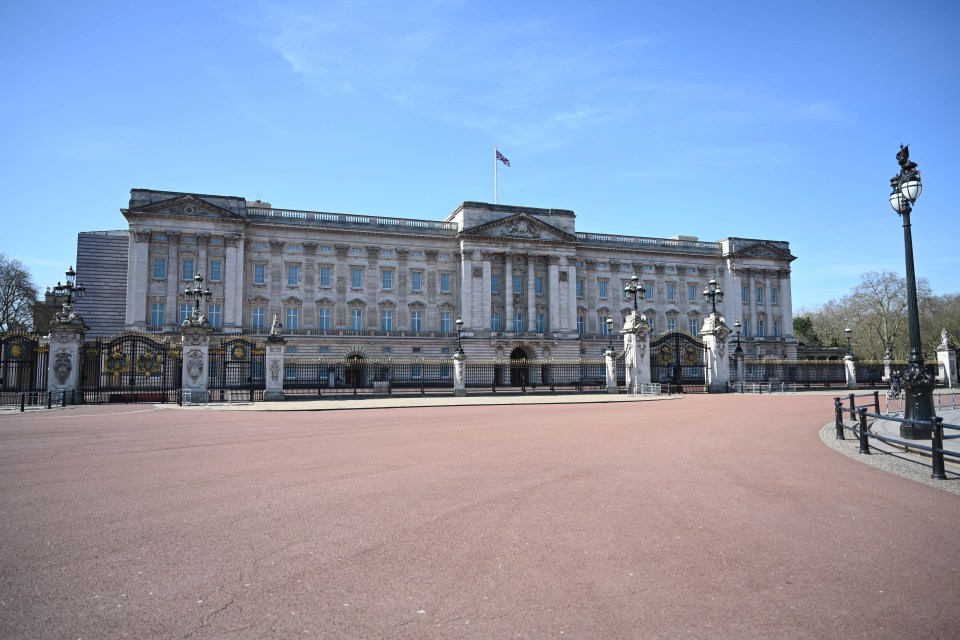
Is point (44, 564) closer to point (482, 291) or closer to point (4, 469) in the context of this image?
point (4, 469)

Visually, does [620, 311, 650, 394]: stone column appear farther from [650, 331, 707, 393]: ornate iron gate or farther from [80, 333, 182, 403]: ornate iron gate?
[80, 333, 182, 403]: ornate iron gate

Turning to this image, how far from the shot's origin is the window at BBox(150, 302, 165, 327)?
179 feet

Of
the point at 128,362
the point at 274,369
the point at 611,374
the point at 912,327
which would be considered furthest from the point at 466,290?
the point at 912,327

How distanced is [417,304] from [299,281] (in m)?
12.0

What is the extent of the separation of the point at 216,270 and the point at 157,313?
21.0 feet

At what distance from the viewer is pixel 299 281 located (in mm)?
59688

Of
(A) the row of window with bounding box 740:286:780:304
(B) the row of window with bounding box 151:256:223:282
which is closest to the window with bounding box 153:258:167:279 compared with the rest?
(B) the row of window with bounding box 151:256:223:282

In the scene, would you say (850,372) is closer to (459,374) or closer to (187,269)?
(459,374)

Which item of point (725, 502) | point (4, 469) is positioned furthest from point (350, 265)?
point (725, 502)

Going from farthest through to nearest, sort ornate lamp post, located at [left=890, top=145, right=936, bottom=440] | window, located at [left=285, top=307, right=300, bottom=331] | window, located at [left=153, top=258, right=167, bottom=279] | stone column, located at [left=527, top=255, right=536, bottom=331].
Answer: stone column, located at [left=527, top=255, right=536, bottom=331]
window, located at [left=285, top=307, right=300, bottom=331]
window, located at [left=153, top=258, right=167, bottom=279]
ornate lamp post, located at [left=890, top=145, right=936, bottom=440]

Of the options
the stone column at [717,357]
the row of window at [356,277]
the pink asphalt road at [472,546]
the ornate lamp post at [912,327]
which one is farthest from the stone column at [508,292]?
the pink asphalt road at [472,546]

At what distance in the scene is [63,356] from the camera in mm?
28047

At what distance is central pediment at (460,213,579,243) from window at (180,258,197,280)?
26.0 metres

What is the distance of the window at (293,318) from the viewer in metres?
59.1
